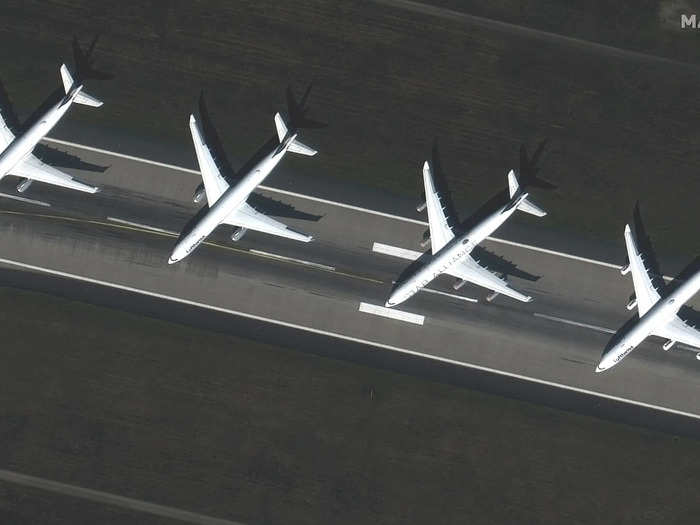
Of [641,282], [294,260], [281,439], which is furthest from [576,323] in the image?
[281,439]

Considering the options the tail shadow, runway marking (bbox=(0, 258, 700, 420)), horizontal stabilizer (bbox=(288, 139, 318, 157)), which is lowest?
runway marking (bbox=(0, 258, 700, 420))

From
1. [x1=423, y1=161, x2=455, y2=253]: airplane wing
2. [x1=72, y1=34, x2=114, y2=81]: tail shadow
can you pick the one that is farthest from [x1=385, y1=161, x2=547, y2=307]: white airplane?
[x1=72, y1=34, x2=114, y2=81]: tail shadow

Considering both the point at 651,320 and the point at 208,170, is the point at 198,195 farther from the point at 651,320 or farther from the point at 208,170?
the point at 651,320

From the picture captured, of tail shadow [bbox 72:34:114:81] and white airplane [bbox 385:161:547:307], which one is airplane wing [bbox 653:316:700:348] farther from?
tail shadow [bbox 72:34:114:81]

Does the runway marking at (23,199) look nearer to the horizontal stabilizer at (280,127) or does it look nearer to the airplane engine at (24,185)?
the airplane engine at (24,185)

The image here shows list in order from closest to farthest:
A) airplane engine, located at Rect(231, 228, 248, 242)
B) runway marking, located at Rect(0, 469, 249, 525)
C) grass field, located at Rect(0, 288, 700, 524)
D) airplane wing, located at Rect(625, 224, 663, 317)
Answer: airplane wing, located at Rect(625, 224, 663, 317) < grass field, located at Rect(0, 288, 700, 524) < runway marking, located at Rect(0, 469, 249, 525) < airplane engine, located at Rect(231, 228, 248, 242)
